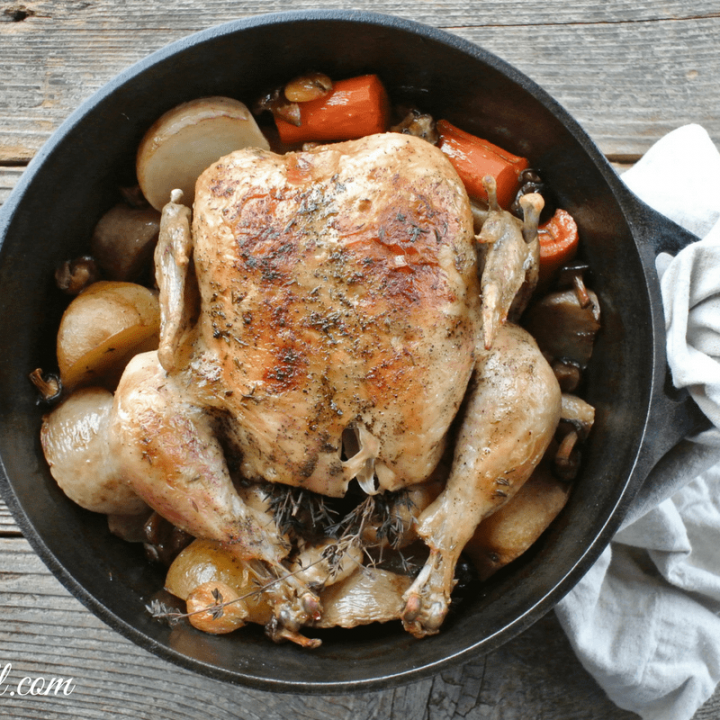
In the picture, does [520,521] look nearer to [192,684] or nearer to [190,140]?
[192,684]

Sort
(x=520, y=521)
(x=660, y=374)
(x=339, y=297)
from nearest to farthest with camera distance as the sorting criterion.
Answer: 1. (x=339, y=297)
2. (x=660, y=374)
3. (x=520, y=521)

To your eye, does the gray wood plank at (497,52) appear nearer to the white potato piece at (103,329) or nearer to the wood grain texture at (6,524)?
the white potato piece at (103,329)

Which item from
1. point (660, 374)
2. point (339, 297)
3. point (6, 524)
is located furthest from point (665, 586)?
point (6, 524)

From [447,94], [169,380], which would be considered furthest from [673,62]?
[169,380]

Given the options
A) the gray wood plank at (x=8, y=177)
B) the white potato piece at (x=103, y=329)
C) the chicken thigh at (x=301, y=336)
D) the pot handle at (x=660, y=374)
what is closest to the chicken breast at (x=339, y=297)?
the chicken thigh at (x=301, y=336)

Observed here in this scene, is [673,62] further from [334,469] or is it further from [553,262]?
[334,469]

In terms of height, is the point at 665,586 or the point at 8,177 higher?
the point at 8,177

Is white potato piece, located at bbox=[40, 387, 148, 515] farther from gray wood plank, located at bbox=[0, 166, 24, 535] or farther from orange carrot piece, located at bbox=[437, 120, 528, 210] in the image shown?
orange carrot piece, located at bbox=[437, 120, 528, 210]
